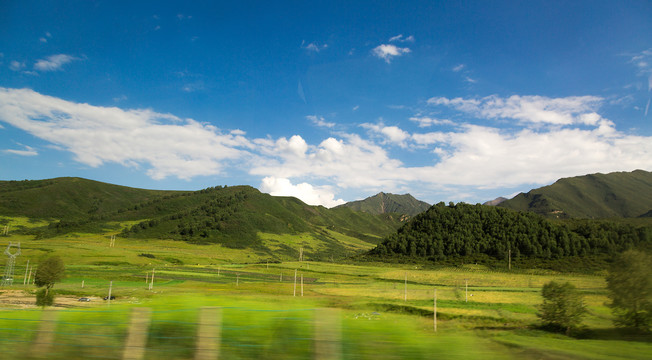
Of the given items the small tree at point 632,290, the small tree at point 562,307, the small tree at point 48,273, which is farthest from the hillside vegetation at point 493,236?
the small tree at point 48,273

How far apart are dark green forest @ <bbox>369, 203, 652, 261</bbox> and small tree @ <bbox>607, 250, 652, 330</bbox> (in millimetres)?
113293

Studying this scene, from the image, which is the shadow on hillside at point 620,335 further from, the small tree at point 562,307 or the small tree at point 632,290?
the small tree at point 562,307

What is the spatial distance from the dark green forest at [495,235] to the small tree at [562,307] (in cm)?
10942

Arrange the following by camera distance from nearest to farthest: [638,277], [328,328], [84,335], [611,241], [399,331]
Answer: [328,328] → [84,335] → [399,331] → [638,277] → [611,241]

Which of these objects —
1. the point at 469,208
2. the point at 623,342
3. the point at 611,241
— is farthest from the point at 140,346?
the point at 469,208

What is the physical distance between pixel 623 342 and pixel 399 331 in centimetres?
678

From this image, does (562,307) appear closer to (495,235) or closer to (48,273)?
(48,273)

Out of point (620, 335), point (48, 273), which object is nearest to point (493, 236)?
point (48, 273)

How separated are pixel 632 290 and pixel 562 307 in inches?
196

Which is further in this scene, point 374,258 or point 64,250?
point 374,258

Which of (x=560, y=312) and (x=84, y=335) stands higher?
(x=84, y=335)

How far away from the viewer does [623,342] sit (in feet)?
29.6

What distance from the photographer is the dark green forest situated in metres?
117

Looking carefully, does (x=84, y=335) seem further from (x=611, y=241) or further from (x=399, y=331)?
(x=611, y=241)
